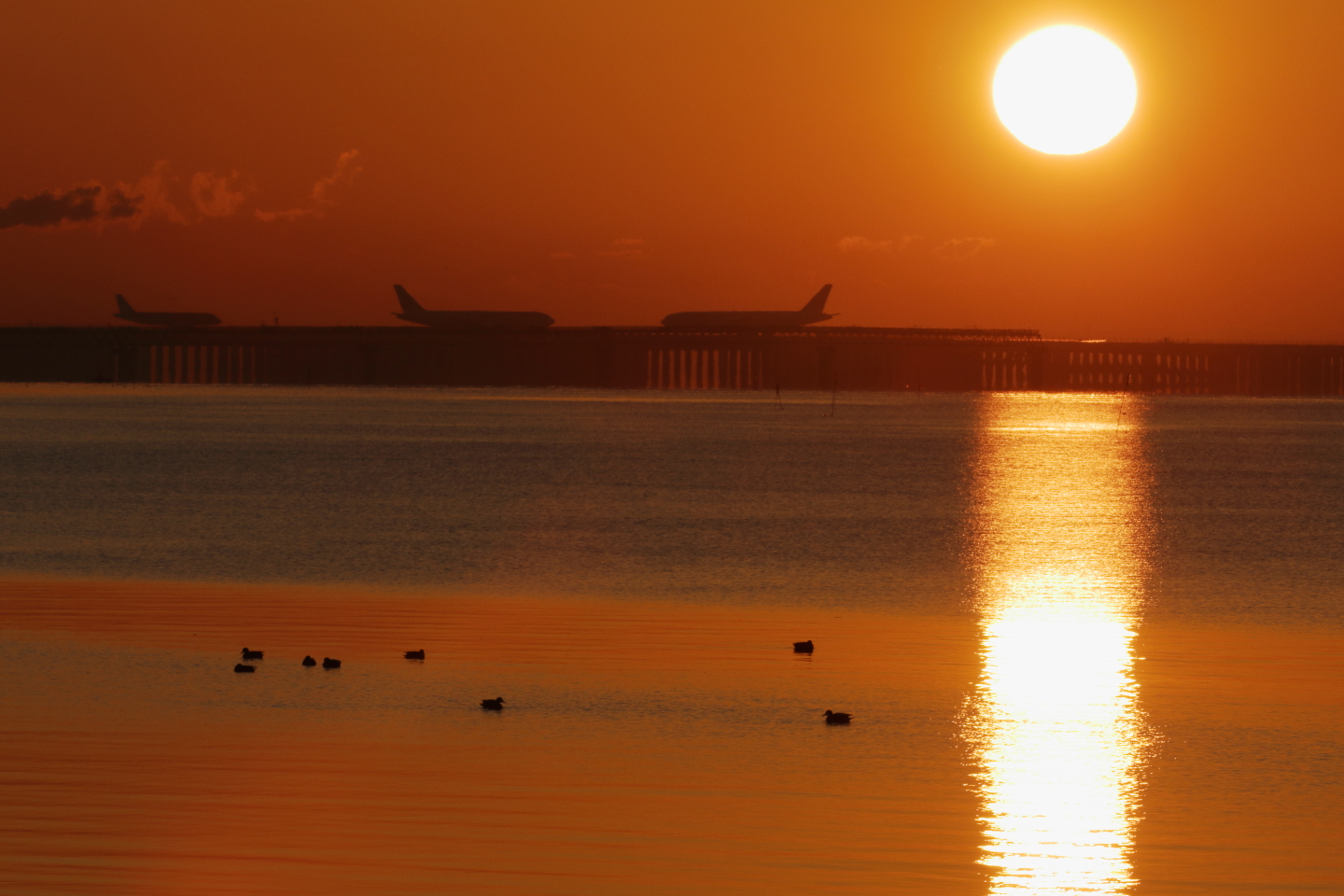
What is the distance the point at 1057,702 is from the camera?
19.1m

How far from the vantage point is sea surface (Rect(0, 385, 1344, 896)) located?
Answer: 12586 millimetres

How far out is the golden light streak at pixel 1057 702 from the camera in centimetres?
1280

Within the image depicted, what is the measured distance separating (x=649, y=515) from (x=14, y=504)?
19.4 metres

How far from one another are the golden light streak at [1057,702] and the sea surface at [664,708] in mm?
75

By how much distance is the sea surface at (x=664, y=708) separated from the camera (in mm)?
12586

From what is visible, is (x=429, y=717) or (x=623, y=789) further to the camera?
(x=429, y=717)

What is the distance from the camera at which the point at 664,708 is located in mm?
18516

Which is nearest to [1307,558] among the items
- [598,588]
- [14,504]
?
[598,588]

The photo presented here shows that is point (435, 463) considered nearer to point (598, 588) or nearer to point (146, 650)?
point (598, 588)

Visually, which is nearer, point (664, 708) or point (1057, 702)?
point (664, 708)

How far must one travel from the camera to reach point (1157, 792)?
14.8 meters

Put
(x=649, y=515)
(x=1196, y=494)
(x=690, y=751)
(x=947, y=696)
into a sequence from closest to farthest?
(x=690, y=751) → (x=947, y=696) → (x=649, y=515) → (x=1196, y=494)

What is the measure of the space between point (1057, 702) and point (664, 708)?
4.23m

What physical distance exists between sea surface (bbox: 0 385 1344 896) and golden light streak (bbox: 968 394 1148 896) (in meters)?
0.07
